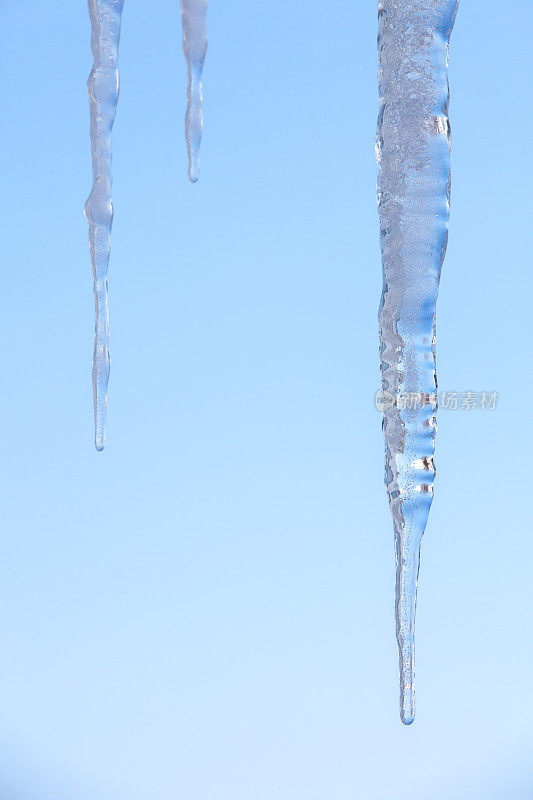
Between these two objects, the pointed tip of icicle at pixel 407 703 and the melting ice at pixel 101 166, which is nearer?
the pointed tip of icicle at pixel 407 703

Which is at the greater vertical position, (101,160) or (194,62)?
(194,62)

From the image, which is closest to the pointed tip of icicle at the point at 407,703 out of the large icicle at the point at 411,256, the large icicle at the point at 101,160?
the large icicle at the point at 411,256

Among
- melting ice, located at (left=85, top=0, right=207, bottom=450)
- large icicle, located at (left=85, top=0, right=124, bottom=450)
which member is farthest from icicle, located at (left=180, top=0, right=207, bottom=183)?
large icicle, located at (left=85, top=0, right=124, bottom=450)

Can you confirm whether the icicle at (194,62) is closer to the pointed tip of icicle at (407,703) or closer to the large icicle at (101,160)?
the large icicle at (101,160)

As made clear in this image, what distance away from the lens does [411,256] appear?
0.72 meters

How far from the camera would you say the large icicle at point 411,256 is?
699mm

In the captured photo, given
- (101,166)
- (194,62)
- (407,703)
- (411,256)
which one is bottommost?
(407,703)

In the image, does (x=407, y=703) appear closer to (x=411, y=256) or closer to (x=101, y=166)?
(x=411, y=256)

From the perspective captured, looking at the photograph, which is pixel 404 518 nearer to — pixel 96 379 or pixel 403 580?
pixel 403 580

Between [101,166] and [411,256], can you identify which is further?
[101,166]

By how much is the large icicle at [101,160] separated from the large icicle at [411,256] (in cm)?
55

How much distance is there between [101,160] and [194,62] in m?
0.25

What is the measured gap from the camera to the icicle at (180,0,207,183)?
1.25m

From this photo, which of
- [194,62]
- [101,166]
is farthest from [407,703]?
[194,62]
